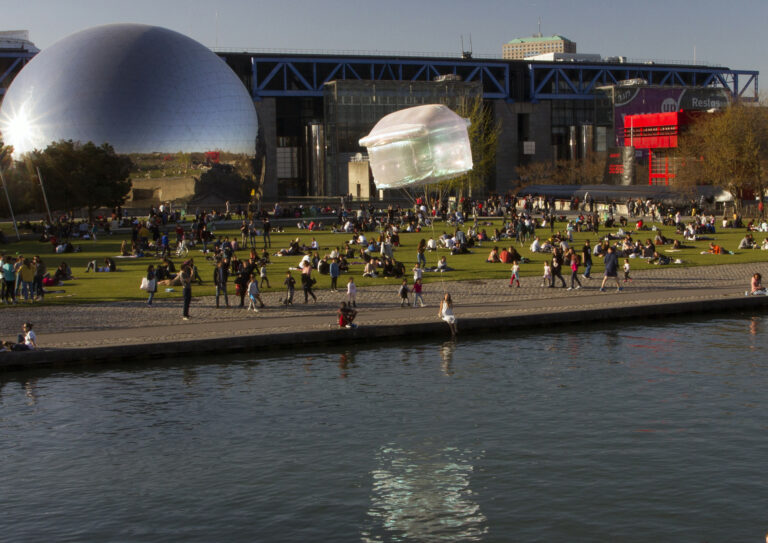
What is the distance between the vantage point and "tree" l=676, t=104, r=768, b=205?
223ft

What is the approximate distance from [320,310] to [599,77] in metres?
105

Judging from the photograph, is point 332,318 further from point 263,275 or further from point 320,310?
point 263,275

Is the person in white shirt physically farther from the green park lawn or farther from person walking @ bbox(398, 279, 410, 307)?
person walking @ bbox(398, 279, 410, 307)

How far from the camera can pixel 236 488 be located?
15.3 metres

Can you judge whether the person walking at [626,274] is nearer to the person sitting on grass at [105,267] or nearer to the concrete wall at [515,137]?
the person sitting on grass at [105,267]

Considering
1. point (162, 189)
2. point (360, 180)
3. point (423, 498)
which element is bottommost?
point (423, 498)

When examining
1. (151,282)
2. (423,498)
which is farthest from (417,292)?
(423,498)

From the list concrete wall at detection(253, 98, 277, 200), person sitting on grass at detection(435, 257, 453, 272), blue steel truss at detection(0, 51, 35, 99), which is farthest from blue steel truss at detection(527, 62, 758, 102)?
person sitting on grass at detection(435, 257, 453, 272)

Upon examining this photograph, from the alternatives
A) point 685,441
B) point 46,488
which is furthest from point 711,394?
point 46,488

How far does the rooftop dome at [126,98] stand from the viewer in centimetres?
6650

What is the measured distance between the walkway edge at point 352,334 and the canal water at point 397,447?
1.37ft

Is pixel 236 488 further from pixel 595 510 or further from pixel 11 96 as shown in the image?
pixel 11 96

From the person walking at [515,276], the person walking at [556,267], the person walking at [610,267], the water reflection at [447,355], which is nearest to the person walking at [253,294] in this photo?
the water reflection at [447,355]

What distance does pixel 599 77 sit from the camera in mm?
125250
